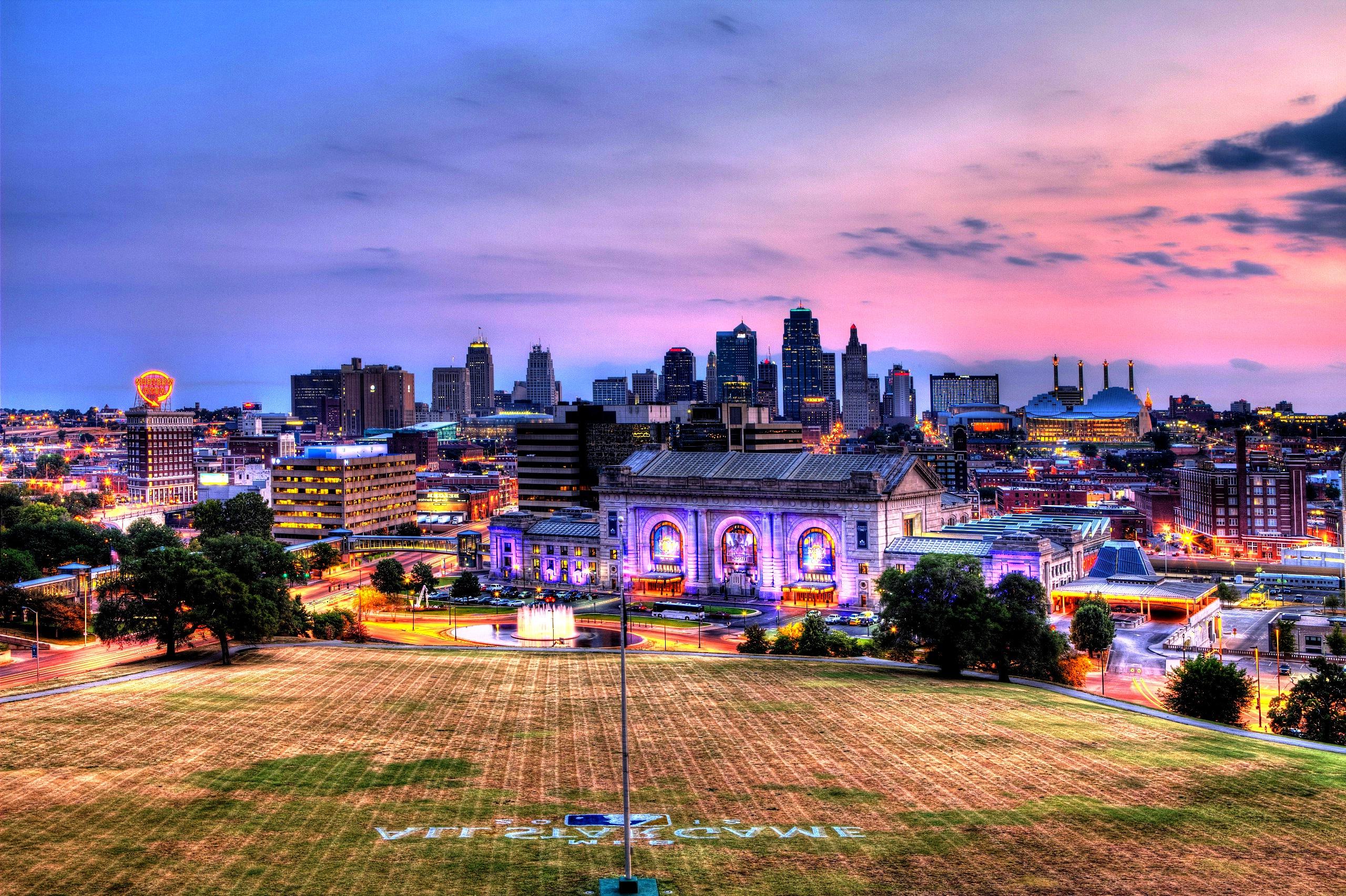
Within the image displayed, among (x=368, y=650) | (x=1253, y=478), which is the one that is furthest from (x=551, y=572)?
(x=1253, y=478)

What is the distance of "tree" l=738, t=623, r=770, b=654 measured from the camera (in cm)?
9262

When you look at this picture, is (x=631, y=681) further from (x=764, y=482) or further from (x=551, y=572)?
(x=551, y=572)

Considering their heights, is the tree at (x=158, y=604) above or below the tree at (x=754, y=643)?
above

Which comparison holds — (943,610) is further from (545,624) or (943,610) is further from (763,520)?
(763,520)

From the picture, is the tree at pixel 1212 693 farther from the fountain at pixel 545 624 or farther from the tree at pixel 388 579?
the tree at pixel 388 579

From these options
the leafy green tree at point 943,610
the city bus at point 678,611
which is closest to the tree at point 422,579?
the city bus at point 678,611

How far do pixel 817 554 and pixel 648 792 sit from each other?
93.9 m

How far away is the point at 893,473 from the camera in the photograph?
138375mm

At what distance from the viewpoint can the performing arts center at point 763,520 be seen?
13550cm

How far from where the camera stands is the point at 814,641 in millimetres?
89812

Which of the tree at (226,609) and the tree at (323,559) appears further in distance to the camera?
the tree at (323,559)

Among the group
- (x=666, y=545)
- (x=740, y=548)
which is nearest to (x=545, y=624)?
(x=666, y=545)

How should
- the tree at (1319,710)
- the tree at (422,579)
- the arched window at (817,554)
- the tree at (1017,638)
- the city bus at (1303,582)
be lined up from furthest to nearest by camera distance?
the city bus at (1303,582) < the tree at (422,579) < the arched window at (817,554) < the tree at (1017,638) < the tree at (1319,710)

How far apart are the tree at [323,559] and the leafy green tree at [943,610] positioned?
107 metres
